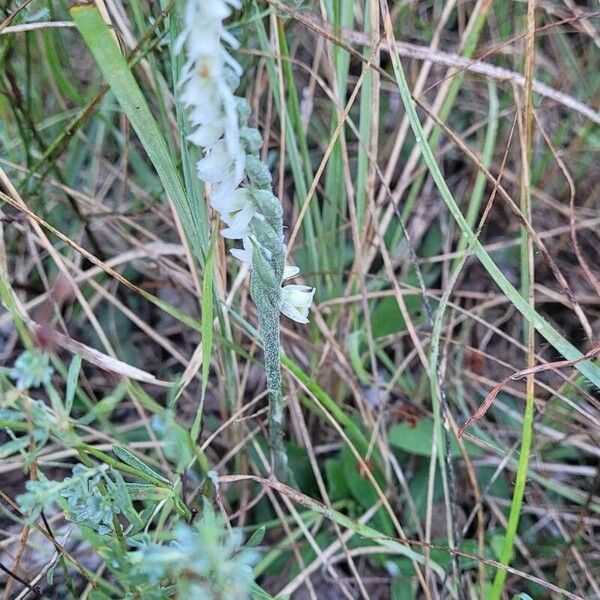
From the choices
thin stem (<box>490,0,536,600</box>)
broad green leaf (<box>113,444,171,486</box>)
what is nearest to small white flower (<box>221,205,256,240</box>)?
broad green leaf (<box>113,444,171,486</box>)

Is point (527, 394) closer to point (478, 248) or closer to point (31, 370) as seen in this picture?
point (478, 248)

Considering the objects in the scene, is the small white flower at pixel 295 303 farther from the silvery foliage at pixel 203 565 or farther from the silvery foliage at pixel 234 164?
the silvery foliage at pixel 203 565

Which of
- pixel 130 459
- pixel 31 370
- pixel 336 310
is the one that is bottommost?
pixel 336 310

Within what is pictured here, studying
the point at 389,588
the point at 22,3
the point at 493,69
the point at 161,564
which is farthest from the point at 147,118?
the point at 389,588

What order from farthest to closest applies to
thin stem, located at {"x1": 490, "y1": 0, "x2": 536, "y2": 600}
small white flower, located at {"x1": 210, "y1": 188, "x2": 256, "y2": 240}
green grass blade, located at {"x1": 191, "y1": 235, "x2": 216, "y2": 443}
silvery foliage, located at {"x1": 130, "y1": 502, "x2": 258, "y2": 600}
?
1. thin stem, located at {"x1": 490, "y1": 0, "x2": 536, "y2": 600}
2. green grass blade, located at {"x1": 191, "y1": 235, "x2": 216, "y2": 443}
3. small white flower, located at {"x1": 210, "y1": 188, "x2": 256, "y2": 240}
4. silvery foliage, located at {"x1": 130, "y1": 502, "x2": 258, "y2": 600}

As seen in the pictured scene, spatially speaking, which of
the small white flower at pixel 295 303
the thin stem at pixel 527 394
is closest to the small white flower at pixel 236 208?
the small white flower at pixel 295 303

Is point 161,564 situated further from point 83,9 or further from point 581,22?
point 581,22

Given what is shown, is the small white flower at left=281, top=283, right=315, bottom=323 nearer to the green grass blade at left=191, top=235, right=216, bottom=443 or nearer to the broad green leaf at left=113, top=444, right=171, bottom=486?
the green grass blade at left=191, top=235, right=216, bottom=443

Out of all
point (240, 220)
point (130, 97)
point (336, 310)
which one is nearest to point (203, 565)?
point (240, 220)
